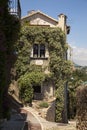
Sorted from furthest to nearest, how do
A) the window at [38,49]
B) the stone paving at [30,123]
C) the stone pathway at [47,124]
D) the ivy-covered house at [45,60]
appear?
the window at [38,49] → the ivy-covered house at [45,60] → the stone pathway at [47,124] → the stone paving at [30,123]

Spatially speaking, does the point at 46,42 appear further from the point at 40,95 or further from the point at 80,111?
the point at 80,111

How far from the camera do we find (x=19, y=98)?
111 feet

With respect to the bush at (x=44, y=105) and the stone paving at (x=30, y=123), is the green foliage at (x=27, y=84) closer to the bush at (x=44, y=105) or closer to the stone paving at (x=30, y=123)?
the bush at (x=44, y=105)

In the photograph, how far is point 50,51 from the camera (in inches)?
1416

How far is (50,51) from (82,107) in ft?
62.9

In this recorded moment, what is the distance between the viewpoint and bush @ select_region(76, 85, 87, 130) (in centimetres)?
1684

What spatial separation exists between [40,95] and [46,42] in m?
5.42

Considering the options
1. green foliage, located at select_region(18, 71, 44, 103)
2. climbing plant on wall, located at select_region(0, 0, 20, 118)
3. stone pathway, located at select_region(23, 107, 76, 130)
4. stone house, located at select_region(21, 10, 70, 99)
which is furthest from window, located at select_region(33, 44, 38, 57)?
climbing plant on wall, located at select_region(0, 0, 20, 118)

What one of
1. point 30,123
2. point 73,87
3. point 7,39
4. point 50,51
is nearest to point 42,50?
point 50,51

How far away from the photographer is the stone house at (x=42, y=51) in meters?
35.5

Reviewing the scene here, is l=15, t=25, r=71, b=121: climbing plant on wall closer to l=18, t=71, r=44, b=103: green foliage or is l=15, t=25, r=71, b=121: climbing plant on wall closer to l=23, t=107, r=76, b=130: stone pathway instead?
l=18, t=71, r=44, b=103: green foliage

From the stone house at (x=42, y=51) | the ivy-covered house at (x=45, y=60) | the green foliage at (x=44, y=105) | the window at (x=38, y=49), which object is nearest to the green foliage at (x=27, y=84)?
the ivy-covered house at (x=45, y=60)

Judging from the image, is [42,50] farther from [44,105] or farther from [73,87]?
[73,87]

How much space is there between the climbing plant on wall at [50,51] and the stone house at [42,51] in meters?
0.47
